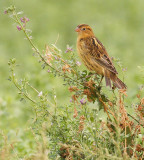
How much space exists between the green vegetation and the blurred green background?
0.02 meters

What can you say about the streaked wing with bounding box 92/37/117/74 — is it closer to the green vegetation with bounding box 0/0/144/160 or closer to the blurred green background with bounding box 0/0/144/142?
the green vegetation with bounding box 0/0/144/160

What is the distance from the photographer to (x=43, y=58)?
174 inches

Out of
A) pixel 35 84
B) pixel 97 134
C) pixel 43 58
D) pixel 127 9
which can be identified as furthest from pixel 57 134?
pixel 127 9

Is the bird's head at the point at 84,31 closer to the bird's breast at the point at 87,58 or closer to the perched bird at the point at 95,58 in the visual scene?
the perched bird at the point at 95,58

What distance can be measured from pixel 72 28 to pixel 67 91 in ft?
21.1

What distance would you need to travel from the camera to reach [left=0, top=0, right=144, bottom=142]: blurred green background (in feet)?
35.3

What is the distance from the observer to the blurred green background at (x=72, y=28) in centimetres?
1077

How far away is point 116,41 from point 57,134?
8.22 metres

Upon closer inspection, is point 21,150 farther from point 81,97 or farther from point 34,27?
point 34,27

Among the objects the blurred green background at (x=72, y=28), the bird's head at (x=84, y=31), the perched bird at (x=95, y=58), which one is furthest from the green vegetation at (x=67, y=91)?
the bird's head at (x=84, y=31)

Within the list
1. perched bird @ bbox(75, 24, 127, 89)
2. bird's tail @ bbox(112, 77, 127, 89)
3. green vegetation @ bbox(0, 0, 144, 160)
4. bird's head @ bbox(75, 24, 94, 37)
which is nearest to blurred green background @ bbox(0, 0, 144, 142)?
green vegetation @ bbox(0, 0, 144, 160)

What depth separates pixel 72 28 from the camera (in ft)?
42.8

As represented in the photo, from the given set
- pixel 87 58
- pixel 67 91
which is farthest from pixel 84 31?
pixel 67 91

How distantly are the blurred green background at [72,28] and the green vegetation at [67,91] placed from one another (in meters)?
0.02
